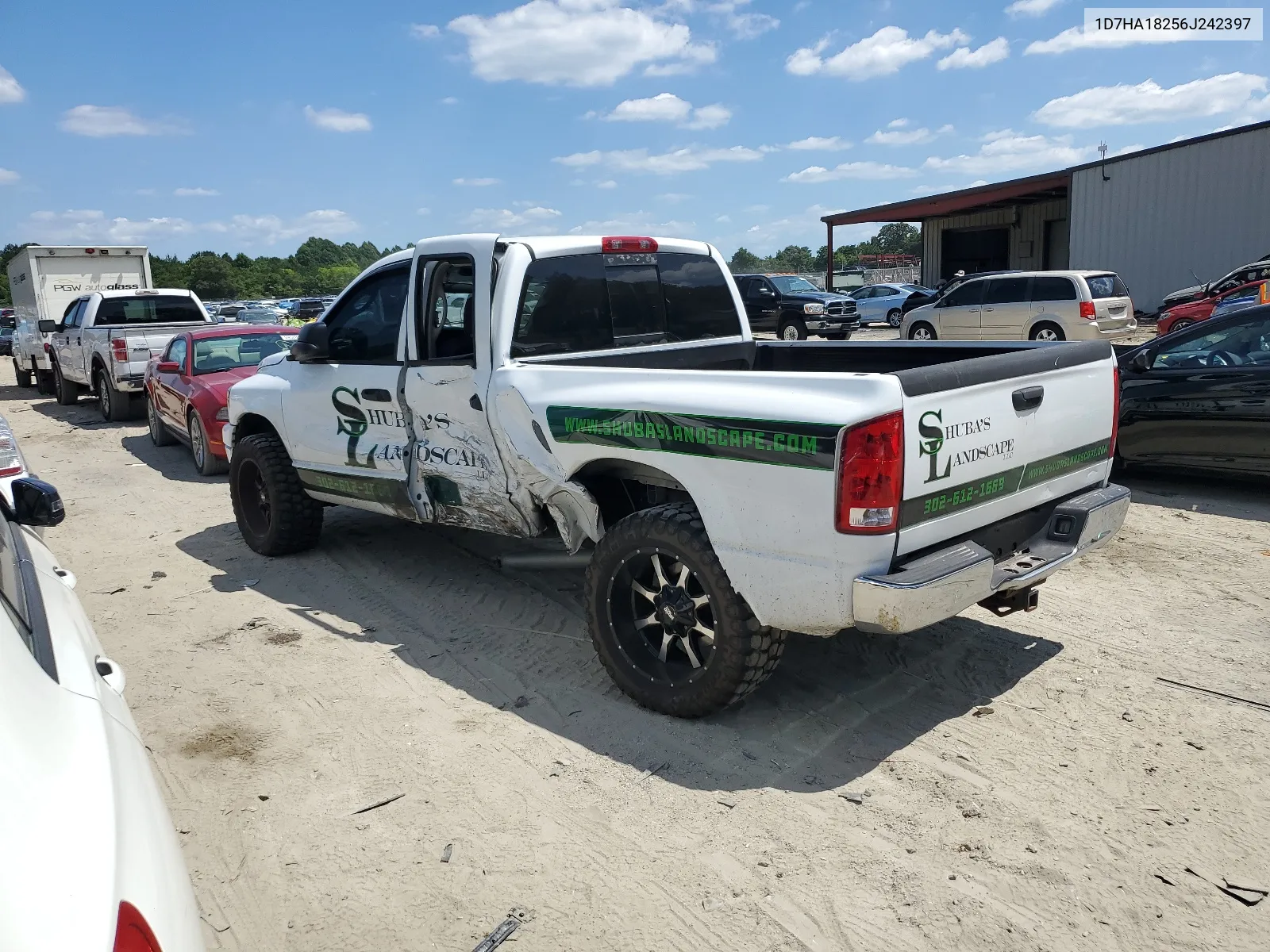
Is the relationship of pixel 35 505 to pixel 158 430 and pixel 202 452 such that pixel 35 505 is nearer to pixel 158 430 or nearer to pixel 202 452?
pixel 202 452

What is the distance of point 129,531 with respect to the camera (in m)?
8.13

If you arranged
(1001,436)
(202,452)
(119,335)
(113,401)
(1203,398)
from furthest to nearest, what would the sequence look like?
(113,401), (119,335), (202,452), (1203,398), (1001,436)

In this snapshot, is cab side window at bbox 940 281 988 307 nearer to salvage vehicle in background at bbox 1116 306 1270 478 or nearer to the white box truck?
salvage vehicle in background at bbox 1116 306 1270 478

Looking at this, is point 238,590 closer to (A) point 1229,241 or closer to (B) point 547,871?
(B) point 547,871

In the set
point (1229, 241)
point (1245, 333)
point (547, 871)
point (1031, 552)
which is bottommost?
point (547, 871)

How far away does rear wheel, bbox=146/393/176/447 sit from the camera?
1222 centimetres

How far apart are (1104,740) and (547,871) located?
7.46ft

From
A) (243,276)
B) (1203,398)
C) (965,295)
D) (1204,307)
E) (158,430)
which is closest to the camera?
(1203,398)

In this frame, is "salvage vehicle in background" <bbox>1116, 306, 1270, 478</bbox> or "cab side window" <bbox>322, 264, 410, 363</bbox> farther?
"salvage vehicle in background" <bbox>1116, 306, 1270, 478</bbox>

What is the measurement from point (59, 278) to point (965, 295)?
1948 centimetres

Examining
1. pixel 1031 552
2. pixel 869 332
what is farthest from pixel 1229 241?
pixel 1031 552

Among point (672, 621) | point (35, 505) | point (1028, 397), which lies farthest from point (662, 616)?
point (35, 505)

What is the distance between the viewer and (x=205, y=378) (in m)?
10.7

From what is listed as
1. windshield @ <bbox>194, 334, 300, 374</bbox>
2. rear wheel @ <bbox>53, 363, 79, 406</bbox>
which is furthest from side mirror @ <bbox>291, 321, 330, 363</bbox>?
rear wheel @ <bbox>53, 363, 79, 406</bbox>
